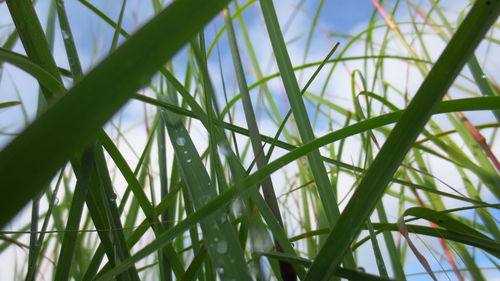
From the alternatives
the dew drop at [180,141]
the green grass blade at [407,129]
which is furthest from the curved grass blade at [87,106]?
the dew drop at [180,141]

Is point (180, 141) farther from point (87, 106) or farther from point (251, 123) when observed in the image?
point (87, 106)

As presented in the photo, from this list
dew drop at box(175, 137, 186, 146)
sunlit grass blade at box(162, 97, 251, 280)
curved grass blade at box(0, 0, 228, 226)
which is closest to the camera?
curved grass blade at box(0, 0, 228, 226)

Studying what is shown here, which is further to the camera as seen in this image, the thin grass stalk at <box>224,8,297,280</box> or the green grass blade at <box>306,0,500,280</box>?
the thin grass stalk at <box>224,8,297,280</box>

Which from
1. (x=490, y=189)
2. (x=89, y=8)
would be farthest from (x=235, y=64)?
(x=490, y=189)

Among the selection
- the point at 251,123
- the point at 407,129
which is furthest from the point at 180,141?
the point at 407,129

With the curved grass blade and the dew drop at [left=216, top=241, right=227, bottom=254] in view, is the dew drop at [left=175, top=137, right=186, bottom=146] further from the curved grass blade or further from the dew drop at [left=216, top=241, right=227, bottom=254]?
the curved grass blade

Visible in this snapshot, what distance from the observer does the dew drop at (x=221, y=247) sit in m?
0.25

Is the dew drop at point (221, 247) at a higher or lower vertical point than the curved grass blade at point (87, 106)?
higher

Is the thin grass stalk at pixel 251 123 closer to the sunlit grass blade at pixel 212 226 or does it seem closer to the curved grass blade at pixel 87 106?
the sunlit grass blade at pixel 212 226

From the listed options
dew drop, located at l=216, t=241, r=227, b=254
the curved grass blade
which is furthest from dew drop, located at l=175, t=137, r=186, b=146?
the curved grass blade

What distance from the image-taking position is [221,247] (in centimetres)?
26

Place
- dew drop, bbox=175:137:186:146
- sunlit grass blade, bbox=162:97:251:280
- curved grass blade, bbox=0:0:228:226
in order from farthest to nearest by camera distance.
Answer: dew drop, bbox=175:137:186:146
sunlit grass blade, bbox=162:97:251:280
curved grass blade, bbox=0:0:228:226

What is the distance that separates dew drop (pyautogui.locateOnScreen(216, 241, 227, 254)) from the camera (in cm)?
25

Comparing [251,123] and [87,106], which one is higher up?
[251,123]
